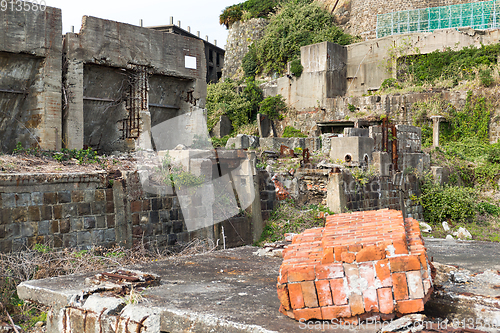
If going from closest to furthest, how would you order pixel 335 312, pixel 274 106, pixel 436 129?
pixel 335 312, pixel 436 129, pixel 274 106

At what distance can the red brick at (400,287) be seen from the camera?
2.95m

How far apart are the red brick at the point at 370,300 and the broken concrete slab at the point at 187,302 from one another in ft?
0.43

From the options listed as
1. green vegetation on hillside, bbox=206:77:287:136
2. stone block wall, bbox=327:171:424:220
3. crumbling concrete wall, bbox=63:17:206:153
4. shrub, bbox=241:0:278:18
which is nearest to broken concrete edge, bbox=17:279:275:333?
crumbling concrete wall, bbox=63:17:206:153

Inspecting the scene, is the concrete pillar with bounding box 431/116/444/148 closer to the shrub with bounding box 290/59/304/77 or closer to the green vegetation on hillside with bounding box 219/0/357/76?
the shrub with bounding box 290/59/304/77

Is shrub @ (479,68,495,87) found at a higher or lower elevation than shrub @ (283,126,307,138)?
higher

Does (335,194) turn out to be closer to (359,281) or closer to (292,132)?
(359,281)

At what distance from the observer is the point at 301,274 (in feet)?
10.2

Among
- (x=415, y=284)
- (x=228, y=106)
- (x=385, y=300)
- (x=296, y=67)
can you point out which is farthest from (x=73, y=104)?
(x=228, y=106)

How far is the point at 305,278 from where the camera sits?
10.1 feet

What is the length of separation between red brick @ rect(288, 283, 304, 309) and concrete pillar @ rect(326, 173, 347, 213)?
791cm

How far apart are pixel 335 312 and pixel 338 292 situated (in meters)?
0.14

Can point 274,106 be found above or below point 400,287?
above

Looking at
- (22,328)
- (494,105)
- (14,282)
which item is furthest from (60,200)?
(494,105)

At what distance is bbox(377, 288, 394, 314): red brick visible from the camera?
2965 millimetres
